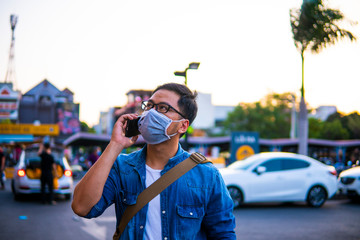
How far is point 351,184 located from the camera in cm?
1232

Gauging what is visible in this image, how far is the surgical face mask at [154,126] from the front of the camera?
2299mm

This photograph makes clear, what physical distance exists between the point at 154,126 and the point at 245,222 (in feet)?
22.5

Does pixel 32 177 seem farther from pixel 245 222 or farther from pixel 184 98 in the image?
pixel 184 98

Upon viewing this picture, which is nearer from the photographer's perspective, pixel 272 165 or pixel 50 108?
pixel 272 165

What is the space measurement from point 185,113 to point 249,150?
1624cm

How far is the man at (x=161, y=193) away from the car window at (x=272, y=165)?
899cm

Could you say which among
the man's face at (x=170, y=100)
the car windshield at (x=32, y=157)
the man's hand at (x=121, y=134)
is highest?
the man's face at (x=170, y=100)

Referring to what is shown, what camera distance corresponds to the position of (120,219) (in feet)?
7.13

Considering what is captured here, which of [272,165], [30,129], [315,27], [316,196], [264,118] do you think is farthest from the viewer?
[264,118]

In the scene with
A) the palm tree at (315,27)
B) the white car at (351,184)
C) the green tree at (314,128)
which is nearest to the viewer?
the white car at (351,184)

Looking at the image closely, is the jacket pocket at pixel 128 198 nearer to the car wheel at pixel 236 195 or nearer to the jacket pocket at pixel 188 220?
the jacket pocket at pixel 188 220

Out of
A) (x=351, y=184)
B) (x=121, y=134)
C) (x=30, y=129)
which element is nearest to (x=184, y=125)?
(x=121, y=134)

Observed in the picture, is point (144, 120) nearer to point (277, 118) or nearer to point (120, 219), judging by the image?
point (120, 219)

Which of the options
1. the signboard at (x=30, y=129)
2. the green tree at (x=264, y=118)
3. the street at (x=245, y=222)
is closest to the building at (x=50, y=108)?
the signboard at (x=30, y=129)
